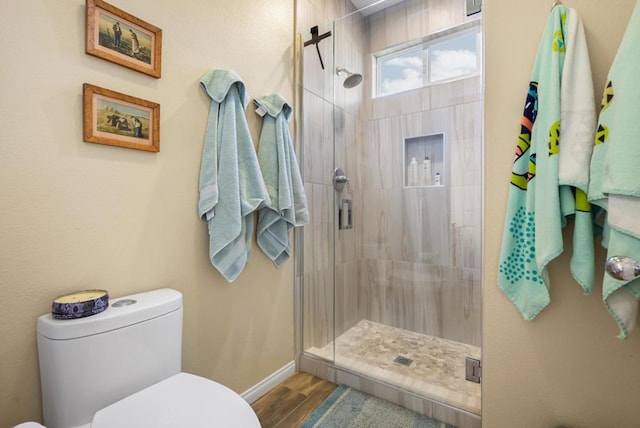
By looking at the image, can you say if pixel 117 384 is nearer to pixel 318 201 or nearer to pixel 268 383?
pixel 268 383

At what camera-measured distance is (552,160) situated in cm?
86

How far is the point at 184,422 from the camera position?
2.45 feet

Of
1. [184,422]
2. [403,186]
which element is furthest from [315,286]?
[184,422]

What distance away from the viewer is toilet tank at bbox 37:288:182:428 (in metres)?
0.80

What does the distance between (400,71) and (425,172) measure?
0.85 m

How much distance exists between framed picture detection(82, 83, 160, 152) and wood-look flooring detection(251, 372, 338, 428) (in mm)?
1351

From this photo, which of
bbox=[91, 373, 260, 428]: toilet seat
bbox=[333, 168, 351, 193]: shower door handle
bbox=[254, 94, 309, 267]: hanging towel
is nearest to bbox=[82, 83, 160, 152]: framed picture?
bbox=[254, 94, 309, 267]: hanging towel

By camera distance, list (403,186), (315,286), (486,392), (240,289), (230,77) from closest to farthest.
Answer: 1. (486,392)
2. (230,77)
3. (240,289)
4. (315,286)
5. (403,186)

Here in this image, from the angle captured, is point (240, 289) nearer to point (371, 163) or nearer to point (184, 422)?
point (184, 422)

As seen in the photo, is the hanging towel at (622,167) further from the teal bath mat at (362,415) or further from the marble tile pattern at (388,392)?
the teal bath mat at (362,415)

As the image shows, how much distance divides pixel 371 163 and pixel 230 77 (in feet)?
4.63

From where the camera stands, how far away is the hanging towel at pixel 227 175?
4.15 feet

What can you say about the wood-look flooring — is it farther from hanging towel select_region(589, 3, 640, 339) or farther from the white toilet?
hanging towel select_region(589, 3, 640, 339)

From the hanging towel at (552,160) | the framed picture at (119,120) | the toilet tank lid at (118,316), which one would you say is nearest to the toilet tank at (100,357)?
the toilet tank lid at (118,316)
